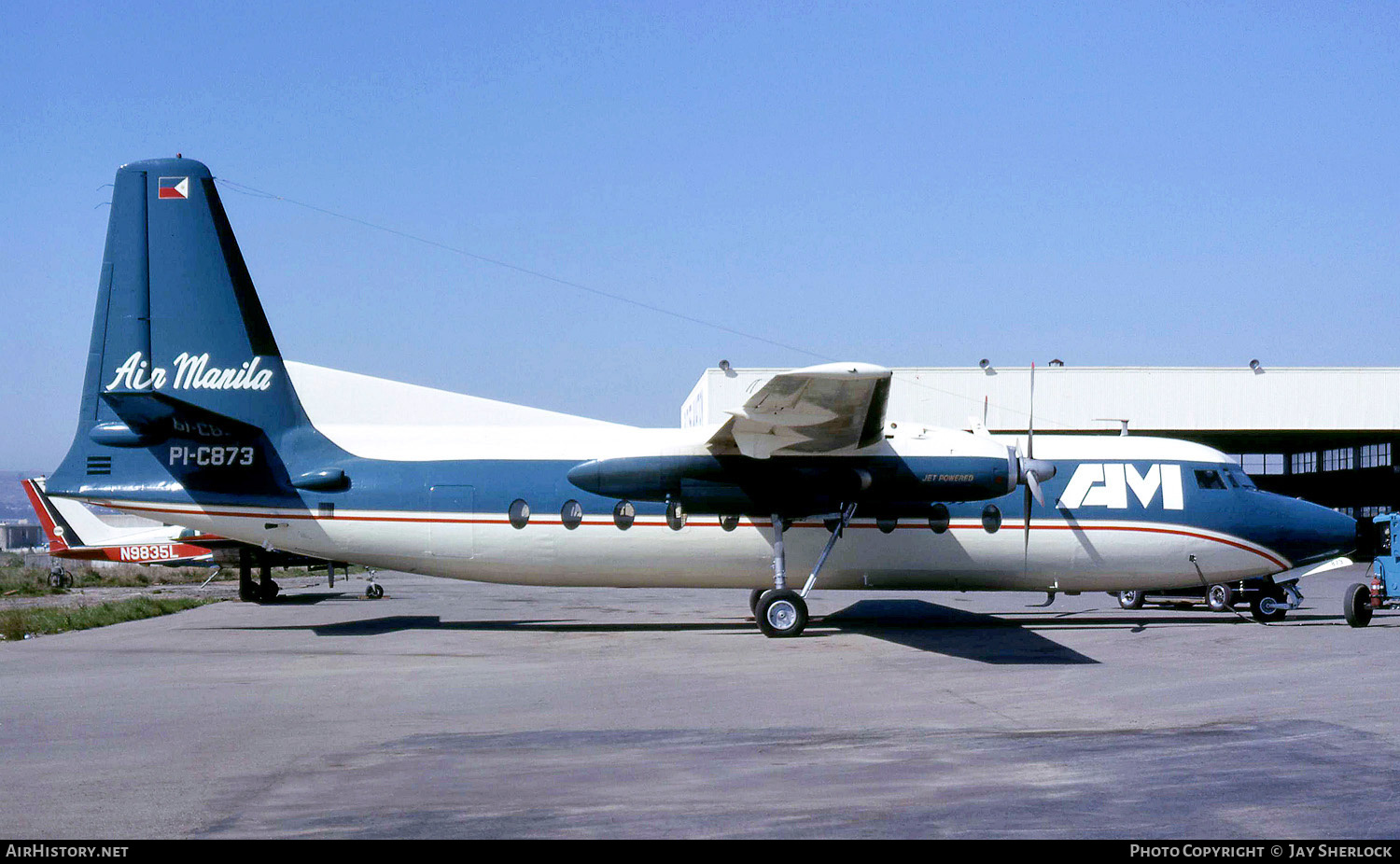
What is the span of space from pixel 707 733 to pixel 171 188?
12.6 metres

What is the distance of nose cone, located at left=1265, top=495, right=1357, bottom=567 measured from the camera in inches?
696

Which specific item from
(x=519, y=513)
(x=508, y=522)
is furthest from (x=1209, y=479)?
(x=508, y=522)

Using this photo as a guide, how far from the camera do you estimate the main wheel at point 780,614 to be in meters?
15.9

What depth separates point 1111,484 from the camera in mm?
17438

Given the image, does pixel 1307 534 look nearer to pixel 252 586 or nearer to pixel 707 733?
pixel 707 733

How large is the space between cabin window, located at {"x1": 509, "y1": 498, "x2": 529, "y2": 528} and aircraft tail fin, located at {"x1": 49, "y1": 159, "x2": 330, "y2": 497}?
11.6 ft

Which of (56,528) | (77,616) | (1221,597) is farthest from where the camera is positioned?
→ (56,528)

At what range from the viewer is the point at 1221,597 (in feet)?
67.5

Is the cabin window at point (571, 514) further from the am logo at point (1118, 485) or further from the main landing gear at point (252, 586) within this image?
the main landing gear at point (252, 586)

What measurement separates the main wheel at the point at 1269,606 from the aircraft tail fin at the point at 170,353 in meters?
16.7

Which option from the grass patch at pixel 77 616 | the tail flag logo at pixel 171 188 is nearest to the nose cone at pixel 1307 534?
the tail flag logo at pixel 171 188
